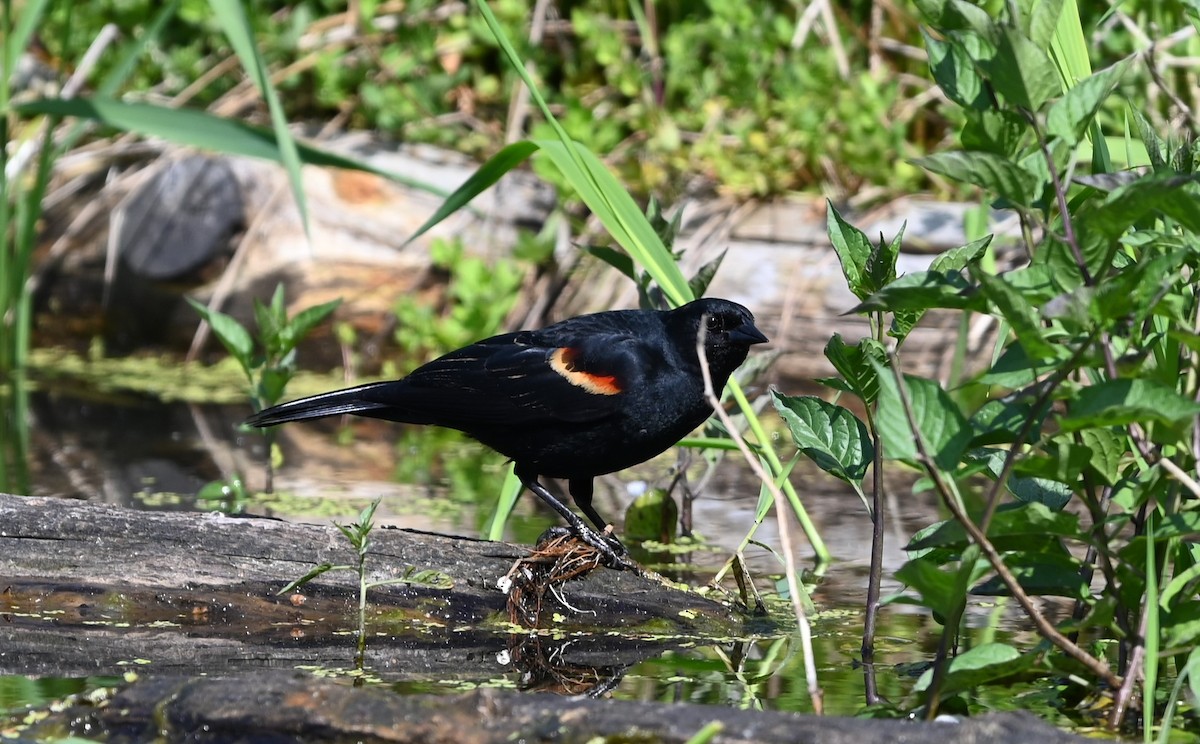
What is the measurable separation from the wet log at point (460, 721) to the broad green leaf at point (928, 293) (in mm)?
584

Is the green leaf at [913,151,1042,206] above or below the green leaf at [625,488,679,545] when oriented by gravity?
above

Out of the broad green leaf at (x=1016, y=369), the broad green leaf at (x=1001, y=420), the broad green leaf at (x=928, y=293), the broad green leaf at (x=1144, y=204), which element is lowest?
the broad green leaf at (x=1001, y=420)

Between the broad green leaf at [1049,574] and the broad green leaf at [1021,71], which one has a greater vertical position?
the broad green leaf at [1021,71]

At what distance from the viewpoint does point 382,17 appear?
767 cm

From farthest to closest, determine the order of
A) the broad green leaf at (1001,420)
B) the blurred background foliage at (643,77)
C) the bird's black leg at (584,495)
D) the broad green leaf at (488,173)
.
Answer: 1. the blurred background foliage at (643,77)
2. the bird's black leg at (584,495)
3. the broad green leaf at (488,173)
4. the broad green leaf at (1001,420)

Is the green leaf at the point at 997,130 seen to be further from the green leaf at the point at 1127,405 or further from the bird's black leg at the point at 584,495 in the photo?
the bird's black leg at the point at 584,495

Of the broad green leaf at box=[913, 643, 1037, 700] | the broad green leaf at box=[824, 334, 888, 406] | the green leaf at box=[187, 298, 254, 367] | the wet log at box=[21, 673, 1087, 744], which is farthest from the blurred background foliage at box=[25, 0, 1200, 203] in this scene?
the wet log at box=[21, 673, 1087, 744]

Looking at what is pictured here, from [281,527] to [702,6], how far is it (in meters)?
5.06

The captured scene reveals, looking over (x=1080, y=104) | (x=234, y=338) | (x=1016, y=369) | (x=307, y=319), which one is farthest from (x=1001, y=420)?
(x=234, y=338)

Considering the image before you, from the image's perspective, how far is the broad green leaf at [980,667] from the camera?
212cm

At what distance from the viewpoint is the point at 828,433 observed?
262 centimetres

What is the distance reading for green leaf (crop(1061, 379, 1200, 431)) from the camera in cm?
193

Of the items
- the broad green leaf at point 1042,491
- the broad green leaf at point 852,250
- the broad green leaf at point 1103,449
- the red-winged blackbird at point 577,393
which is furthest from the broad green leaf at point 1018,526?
the red-winged blackbird at point 577,393

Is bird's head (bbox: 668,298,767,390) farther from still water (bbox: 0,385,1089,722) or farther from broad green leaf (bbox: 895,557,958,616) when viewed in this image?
broad green leaf (bbox: 895,557,958,616)
